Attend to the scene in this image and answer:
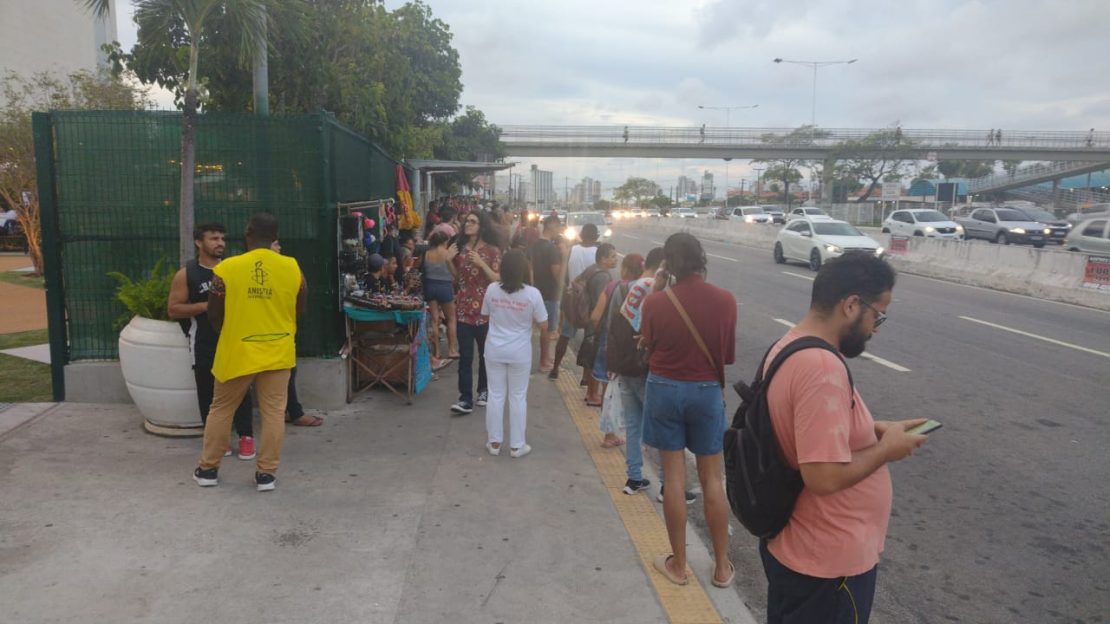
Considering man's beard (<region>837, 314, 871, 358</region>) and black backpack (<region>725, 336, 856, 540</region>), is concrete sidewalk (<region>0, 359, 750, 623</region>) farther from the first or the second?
man's beard (<region>837, 314, 871, 358</region>)

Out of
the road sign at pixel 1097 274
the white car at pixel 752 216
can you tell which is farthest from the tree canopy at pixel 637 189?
the road sign at pixel 1097 274

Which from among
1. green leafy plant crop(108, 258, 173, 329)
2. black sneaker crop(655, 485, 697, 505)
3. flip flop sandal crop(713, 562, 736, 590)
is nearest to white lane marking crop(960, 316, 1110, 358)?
black sneaker crop(655, 485, 697, 505)

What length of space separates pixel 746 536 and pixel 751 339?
6.81 meters

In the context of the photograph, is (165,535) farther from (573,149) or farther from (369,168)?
(573,149)

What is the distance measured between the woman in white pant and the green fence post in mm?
3714

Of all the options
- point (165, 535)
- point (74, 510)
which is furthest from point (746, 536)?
point (74, 510)

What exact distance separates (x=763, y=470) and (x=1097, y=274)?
17492mm

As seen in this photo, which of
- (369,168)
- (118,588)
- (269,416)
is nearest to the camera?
(118,588)

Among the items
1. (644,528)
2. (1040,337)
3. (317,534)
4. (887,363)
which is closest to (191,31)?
(317,534)

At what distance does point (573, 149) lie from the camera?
58.2 metres

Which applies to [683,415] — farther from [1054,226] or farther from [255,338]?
[1054,226]

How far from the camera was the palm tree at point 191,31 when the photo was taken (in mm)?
6289

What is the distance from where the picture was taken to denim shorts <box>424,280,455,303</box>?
8.96m

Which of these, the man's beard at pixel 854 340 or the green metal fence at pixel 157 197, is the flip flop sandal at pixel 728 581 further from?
the green metal fence at pixel 157 197
